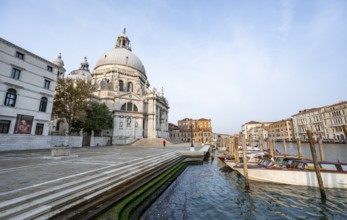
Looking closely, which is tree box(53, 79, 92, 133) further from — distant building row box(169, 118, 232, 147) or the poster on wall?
distant building row box(169, 118, 232, 147)

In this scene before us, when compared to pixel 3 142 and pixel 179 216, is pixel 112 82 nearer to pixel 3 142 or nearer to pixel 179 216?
pixel 3 142

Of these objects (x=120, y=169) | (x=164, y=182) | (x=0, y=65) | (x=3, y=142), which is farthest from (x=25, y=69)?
(x=164, y=182)

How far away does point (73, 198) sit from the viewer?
4543mm

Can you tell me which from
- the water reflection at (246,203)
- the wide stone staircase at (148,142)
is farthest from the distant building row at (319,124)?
the water reflection at (246,203)

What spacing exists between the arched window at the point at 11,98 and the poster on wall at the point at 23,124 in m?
1.47

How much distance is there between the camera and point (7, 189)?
14.8 feet

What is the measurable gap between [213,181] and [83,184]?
899 cm

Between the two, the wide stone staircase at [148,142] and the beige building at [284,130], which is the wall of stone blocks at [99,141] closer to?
the wide stone staircase at [148,142]

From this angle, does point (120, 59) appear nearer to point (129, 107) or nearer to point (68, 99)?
point (129, 107)

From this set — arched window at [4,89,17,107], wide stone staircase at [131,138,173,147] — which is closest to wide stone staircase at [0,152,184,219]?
arched window at [4,89,17,107]

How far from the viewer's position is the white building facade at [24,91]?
53.5ft

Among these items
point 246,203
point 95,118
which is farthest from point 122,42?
point 246,203

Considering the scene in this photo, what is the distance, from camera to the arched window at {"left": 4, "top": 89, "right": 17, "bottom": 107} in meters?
16.5

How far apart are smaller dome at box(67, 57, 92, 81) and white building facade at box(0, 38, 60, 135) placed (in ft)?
85.9
